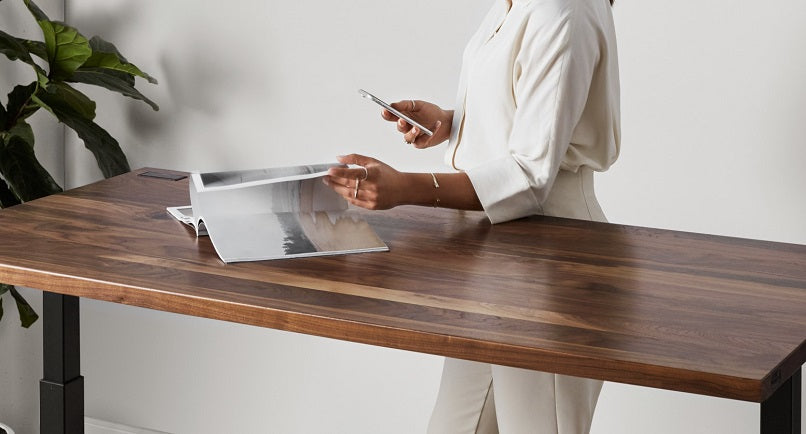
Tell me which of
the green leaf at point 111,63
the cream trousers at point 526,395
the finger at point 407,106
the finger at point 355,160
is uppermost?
the green leaf at point 111,63

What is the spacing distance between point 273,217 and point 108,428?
6.83ft

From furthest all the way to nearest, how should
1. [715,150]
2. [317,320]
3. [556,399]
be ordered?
[715,150] → [556,399] → [317,320]

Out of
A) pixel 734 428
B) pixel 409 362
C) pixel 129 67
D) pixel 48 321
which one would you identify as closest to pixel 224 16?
pixel 129 67

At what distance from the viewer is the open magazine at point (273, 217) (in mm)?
1697

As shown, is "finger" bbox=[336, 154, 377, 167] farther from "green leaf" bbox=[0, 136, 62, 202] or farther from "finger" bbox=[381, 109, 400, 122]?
"green leaf" bbox=[0, 136, 62, 202]

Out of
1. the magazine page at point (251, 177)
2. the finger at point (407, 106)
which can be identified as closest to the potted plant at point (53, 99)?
the finger at point (407, 106)

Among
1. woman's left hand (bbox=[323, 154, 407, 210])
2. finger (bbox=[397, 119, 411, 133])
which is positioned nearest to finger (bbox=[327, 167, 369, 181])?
woman's left hand (bbox=[323, 154, 407, 210])

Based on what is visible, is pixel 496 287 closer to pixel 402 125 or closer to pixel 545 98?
pixel 545 98

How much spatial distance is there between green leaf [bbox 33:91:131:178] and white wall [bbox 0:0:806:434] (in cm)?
25

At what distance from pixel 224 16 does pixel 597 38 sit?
5.31ft

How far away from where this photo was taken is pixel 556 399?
1.74 m

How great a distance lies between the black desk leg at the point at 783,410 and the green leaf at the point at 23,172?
194cm

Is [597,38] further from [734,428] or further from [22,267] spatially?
[734,428]

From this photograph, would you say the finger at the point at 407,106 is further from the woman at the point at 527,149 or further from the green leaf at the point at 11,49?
the green leaf at the point at 11,49
